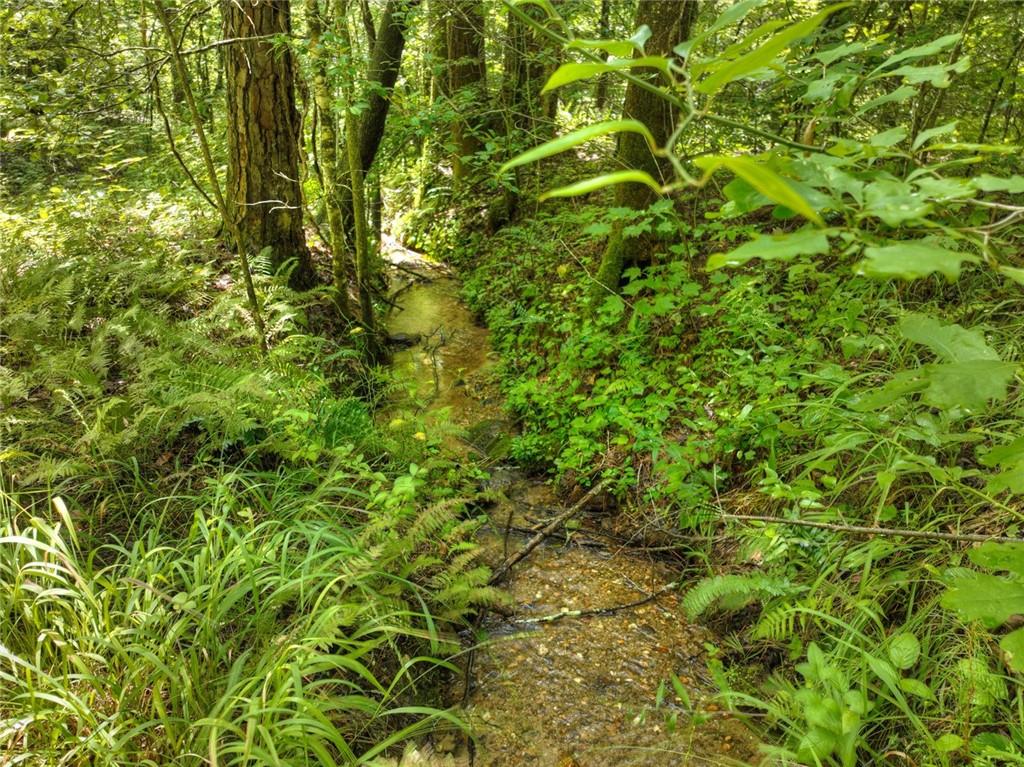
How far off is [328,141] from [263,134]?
0.53 m

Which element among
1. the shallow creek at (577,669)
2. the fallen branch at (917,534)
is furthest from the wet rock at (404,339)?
the fallen branch at (917,534)

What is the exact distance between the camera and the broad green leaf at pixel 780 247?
600 millimetres

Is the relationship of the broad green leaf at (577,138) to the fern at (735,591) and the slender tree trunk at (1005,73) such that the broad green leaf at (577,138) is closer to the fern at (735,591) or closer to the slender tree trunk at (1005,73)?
the fern at (735,591)

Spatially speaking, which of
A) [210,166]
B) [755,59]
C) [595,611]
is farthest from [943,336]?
[210,166]

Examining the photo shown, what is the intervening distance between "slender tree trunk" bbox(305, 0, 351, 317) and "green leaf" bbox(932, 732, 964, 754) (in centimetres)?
489

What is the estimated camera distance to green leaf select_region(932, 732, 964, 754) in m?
1.74

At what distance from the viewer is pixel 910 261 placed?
0.62m

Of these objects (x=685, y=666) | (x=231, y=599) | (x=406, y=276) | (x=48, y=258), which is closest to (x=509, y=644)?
(x=685, y=666)

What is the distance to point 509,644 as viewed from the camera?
2.84 m

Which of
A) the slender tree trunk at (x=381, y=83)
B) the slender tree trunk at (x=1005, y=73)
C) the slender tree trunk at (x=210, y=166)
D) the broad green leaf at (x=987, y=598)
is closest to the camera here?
the broad green leaf at (x=987, y=598)

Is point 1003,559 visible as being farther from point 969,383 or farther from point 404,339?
point 404,339

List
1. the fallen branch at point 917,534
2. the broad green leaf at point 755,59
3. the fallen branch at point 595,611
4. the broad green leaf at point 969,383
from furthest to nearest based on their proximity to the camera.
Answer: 1. the fallen branch at point 595,611
2. the fallen branch at point 917,534
3. the broad green leaf at point 969,383
4. the broad green leaf at point 755,59

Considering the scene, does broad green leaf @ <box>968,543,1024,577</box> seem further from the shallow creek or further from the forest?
the shallow creek

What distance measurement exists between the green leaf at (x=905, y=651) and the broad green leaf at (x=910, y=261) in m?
2.00
